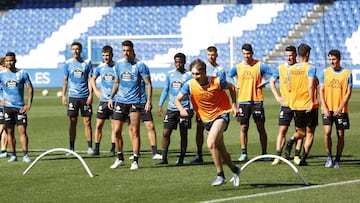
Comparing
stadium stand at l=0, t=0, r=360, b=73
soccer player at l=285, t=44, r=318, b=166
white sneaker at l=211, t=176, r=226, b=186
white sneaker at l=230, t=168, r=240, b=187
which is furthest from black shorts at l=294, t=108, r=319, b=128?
stadium stand at l=0, t=0, r=360, b=73

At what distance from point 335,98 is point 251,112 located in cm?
203

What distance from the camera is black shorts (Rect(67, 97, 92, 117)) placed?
1773 centimetres

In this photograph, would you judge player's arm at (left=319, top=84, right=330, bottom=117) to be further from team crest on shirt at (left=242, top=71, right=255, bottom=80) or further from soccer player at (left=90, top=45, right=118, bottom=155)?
soccer player at (left=90, top=45, right=118, bottom=155)

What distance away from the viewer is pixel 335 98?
578 inches

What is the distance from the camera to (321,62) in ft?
155

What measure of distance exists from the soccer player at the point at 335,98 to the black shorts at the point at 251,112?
1728 mm

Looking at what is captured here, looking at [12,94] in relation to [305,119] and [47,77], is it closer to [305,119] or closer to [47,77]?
[305,119]

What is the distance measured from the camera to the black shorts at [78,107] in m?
17.7

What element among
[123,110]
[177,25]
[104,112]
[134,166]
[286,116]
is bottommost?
[134,166]

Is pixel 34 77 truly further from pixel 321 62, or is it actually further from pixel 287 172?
pixel 287 172

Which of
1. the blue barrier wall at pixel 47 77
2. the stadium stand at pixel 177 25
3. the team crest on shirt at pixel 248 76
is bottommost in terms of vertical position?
the blue barrier wall at pixel 47 77

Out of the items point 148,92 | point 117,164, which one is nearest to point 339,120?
point 148,92

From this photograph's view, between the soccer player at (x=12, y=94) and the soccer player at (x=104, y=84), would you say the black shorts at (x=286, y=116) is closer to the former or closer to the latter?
the soccer player at (x=104, y=84)

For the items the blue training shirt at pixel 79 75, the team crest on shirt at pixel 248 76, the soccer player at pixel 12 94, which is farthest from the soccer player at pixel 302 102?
the soccer player at pixel 12 94
